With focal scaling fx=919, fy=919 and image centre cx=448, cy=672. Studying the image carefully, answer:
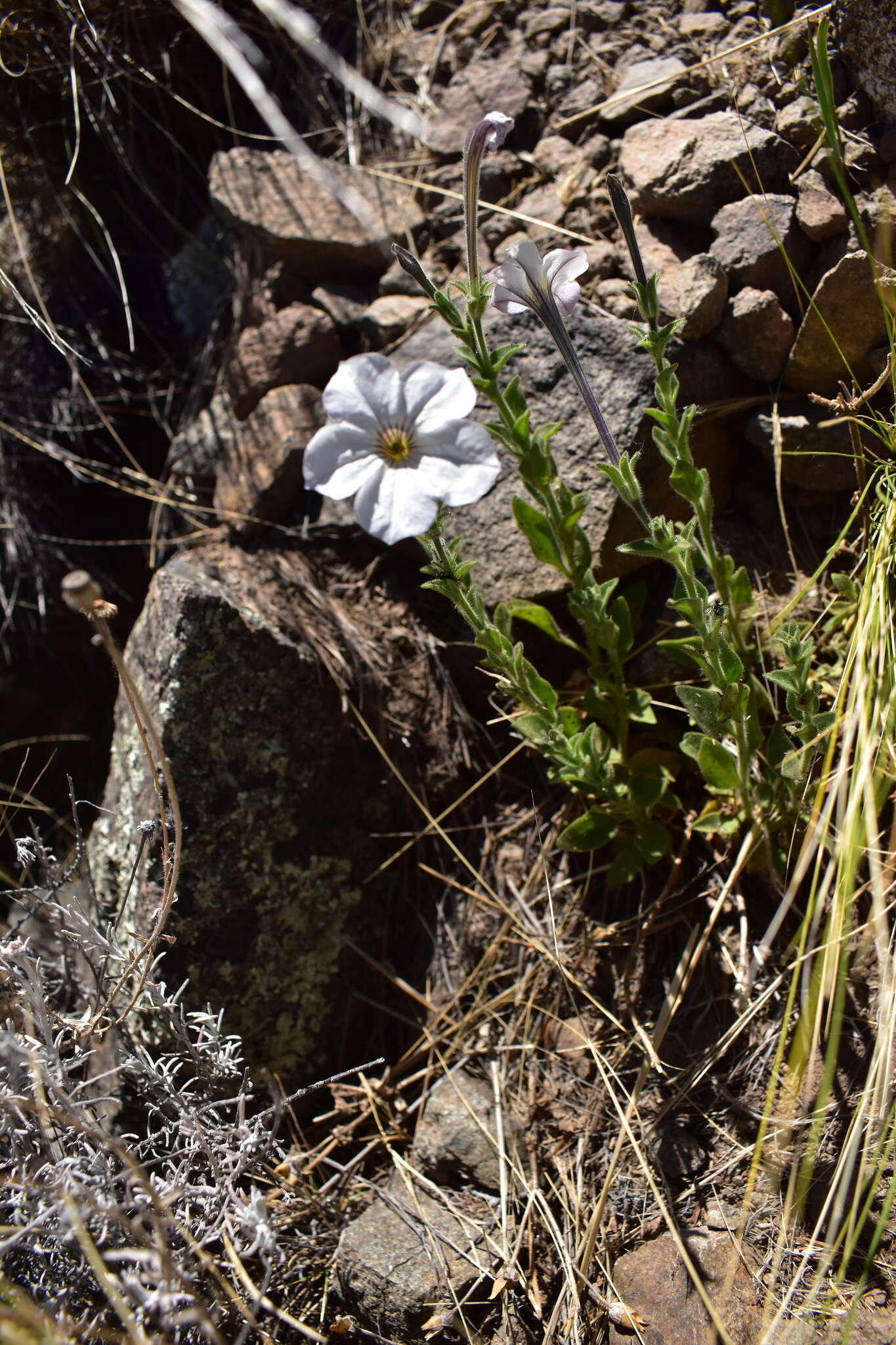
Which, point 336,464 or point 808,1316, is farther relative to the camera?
point 336,464

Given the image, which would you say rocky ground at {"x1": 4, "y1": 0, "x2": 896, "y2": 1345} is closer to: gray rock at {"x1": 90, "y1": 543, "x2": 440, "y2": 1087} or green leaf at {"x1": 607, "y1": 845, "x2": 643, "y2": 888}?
gray rock at {"x1": 90, "y1": 543, "x2": 440, "y2": 1087}

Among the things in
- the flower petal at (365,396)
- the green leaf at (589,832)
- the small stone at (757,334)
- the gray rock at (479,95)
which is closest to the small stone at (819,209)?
the small stone at (757,334)

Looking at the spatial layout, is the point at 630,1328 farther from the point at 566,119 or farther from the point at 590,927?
the point at 566,119

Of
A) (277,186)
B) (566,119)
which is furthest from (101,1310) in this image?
(566,119)

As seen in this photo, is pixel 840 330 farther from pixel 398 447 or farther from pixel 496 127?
pixel 398 447

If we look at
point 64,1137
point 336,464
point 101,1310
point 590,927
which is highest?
point 336,464

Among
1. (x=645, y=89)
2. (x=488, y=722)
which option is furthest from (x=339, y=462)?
(x=645, y=89)

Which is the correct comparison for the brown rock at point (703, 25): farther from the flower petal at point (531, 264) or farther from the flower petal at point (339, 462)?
the flower petal at point (339, 462)
